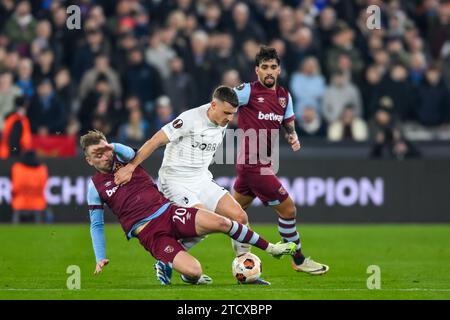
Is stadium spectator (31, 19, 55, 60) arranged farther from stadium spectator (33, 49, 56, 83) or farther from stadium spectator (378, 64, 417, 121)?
stadium spectator (378, 64, 417, 121)

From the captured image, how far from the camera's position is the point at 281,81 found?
70.3ft

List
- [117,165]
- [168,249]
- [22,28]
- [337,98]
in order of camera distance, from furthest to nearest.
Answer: [22,28]
[337,98]
[117,165]
[168,249]

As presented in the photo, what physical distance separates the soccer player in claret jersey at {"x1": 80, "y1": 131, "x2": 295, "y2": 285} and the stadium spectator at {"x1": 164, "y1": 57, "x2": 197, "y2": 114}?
9.89 m

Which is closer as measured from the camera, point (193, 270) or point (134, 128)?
point (193, 270)

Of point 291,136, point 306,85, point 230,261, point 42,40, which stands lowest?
point 230,261

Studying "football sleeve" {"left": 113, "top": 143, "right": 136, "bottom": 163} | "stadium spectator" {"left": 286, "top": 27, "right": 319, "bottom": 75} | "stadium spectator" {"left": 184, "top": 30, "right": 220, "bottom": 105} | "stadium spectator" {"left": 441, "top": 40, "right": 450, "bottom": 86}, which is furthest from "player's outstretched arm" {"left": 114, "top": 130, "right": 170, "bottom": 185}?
"stadium spectator" {"left": 441, "top": 40, "right": 450, "bottom": 86}

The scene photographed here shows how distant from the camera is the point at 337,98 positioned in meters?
22.1

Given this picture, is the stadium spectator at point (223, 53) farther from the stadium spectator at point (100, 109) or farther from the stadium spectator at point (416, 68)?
the stadium spectator at point (416, 68)

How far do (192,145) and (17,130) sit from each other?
7.87 metres

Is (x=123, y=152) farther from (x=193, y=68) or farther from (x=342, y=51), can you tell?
(x=342, y=51)

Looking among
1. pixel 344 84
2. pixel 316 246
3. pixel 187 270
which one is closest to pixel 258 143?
pixel 187 270

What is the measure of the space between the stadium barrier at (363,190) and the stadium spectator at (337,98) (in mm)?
1747

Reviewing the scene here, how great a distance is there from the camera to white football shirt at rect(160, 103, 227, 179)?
1252cm

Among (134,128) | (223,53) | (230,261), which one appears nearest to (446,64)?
(223,53)
